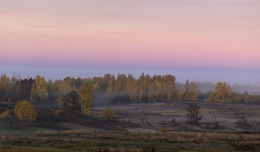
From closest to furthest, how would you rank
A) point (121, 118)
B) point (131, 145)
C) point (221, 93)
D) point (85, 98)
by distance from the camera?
point (131, 145), point (85, 98), point (121, 118), point (221, 93)

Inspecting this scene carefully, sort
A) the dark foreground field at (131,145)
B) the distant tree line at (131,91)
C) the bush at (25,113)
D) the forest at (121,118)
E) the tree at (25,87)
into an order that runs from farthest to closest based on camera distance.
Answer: the distant tree line at (131,91)
the tree at (25,87)
the bush at (25,113)
the forest at (121,118)
the dark foreground field at (131,145)

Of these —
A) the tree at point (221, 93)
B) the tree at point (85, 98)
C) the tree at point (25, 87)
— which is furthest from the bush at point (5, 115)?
the tree at point (221, 93)

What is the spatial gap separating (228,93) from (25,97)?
122 m

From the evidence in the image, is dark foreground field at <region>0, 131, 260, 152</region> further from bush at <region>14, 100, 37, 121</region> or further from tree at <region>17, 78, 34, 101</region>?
tree at <region>17, 78, 34, 101</region>

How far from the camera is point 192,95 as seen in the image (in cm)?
17800

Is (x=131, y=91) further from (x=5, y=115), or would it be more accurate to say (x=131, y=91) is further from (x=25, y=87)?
(x=5, y=115)

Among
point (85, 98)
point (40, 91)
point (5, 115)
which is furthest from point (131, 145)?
point (40, 91)

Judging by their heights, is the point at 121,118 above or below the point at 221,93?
below

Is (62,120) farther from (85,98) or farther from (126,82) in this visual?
(126,82)

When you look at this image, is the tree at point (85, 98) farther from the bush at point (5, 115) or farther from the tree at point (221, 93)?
the tree at point (221, 93)

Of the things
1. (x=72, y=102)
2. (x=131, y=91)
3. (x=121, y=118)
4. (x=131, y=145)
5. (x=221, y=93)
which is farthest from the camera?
(x=221, y=93)

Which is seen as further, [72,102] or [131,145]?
[72,102]

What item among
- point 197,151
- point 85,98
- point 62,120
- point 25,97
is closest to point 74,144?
point 197,151

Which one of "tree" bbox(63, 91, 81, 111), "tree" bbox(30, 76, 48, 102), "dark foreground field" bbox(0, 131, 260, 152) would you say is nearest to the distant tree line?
"tree" bbox(30, 76, 48, 102)
